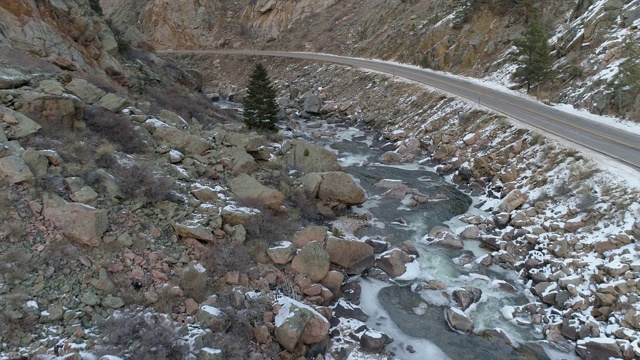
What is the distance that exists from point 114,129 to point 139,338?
9315 millimetres

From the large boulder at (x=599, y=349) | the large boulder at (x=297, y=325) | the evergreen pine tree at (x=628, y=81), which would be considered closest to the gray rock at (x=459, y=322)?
the large boulder at (x=599, y=349)

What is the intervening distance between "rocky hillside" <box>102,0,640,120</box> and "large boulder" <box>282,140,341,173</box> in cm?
1537

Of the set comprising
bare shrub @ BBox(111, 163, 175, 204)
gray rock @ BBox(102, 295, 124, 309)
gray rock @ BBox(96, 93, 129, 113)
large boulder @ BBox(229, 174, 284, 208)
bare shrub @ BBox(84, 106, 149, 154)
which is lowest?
gray rock @ BBox(102, 295, 124, 309)

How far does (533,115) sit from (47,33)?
2681 cm

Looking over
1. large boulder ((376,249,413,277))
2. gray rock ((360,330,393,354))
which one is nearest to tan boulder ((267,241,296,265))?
gray rock ((360,330,393,354))

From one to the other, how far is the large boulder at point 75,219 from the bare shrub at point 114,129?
181 inches

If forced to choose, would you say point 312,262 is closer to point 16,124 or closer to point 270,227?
point 270,227

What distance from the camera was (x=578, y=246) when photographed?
48.8ft

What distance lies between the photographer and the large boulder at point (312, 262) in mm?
13211

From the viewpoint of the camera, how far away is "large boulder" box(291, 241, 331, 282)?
13211mm

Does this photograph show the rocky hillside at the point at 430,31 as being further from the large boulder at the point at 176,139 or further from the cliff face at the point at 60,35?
→ the cliff face at the point at 60,35

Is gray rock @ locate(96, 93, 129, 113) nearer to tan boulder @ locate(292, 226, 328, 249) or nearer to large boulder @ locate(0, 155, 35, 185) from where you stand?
large boulder @ locate(0, 155, 35, 185)

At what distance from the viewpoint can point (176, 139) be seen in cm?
1716

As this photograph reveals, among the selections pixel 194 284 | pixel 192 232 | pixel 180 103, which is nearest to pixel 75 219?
pixel 192 232
